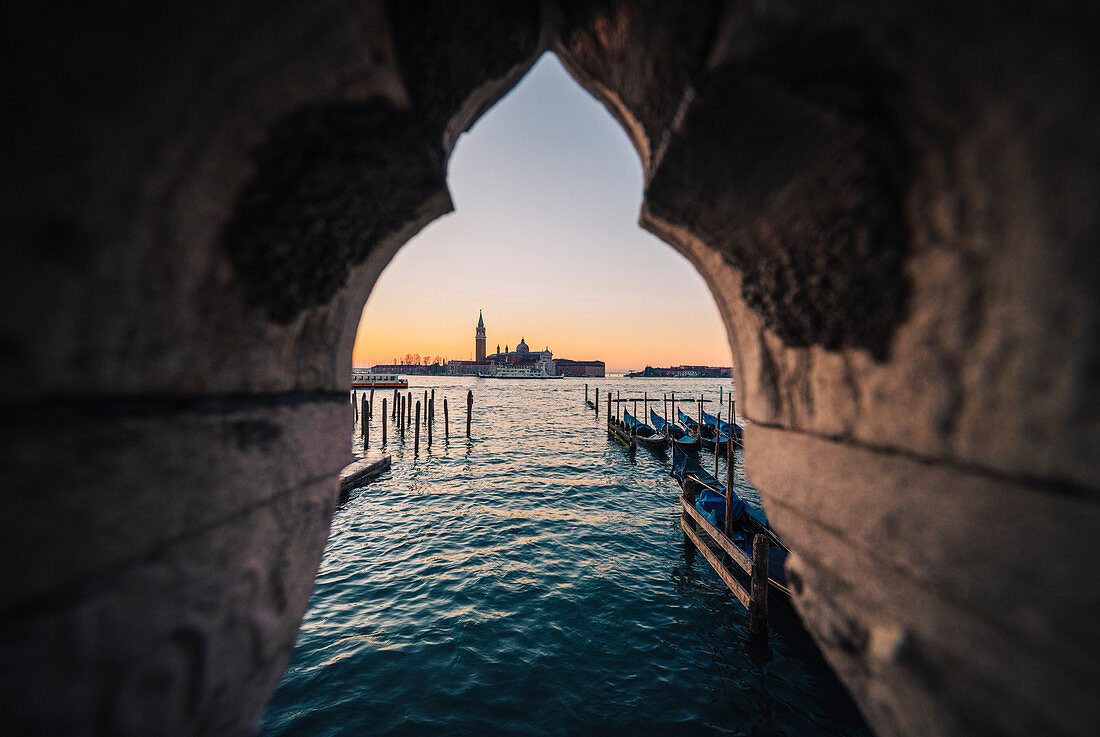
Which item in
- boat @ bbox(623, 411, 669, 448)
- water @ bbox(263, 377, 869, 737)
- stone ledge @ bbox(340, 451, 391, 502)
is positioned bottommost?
water @ bbox(263, 377, 869, 737)

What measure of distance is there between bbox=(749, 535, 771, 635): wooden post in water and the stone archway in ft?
14.4

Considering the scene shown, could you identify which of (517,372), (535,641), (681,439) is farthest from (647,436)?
(517,372)

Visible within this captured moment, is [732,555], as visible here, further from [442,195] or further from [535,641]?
[442,195]

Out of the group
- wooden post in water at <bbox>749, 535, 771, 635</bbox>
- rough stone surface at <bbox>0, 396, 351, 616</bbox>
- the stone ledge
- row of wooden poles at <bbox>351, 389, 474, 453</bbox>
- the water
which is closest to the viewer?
rough stone surface at <bbox>0, 396, 351, 616</bbox>

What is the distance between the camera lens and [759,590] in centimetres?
521

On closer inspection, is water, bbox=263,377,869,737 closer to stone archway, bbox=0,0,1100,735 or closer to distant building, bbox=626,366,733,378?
stone archway, bbox=0,0,1100,735

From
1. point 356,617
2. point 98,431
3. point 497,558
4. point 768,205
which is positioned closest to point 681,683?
point 497,558

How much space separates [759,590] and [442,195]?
19.5 ft

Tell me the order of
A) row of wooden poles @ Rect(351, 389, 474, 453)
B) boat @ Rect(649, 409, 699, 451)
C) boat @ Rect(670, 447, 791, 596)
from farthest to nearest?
row of wooden poles @ Rect(351, 389, 474, 453)
boat @ Rect(649, 409, 699, 451)
boat @ Rect(670, 447, 791, 596)

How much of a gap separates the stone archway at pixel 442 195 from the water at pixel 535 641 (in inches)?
144

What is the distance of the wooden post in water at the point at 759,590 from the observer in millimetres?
5152

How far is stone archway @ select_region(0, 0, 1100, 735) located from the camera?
76 centimetres

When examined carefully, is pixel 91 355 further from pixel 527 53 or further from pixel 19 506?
pixel 527 53

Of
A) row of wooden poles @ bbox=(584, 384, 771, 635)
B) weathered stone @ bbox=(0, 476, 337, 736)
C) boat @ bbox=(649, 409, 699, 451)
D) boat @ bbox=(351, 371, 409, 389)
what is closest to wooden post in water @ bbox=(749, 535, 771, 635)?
row of wooden poles @ bbox=(584, 384, 771, 635)
